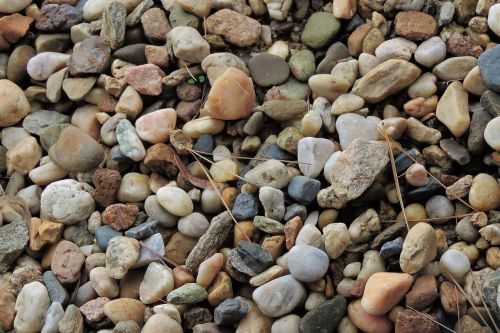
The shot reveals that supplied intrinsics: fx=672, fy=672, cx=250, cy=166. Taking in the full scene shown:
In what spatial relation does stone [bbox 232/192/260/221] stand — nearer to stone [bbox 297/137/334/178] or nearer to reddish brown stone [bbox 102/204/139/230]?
stone [bbox 297/137/334/178]

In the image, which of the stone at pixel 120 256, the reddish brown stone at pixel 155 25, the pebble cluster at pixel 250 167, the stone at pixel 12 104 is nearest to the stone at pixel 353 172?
the pebble cluster at pixel 250 167

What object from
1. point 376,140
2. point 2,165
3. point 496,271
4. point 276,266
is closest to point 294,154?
point 376,140

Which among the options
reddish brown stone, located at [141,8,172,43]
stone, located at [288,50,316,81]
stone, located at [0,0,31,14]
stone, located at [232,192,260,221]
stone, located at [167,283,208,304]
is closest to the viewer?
stone, located at [167,283,208,304]

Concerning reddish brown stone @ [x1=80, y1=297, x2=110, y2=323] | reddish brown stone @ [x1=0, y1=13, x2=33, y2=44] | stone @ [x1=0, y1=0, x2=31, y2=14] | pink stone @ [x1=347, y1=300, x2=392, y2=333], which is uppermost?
stone @ [x1=0, y1=0, x2=31, y2=14]

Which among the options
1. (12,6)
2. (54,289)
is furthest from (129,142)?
(12,6)

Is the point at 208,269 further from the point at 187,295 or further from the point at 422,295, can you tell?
the point at 422,295

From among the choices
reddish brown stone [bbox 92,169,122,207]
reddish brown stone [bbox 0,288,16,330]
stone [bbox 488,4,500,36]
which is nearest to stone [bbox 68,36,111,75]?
reddish brown stone [bbox 92,169,122,207]
